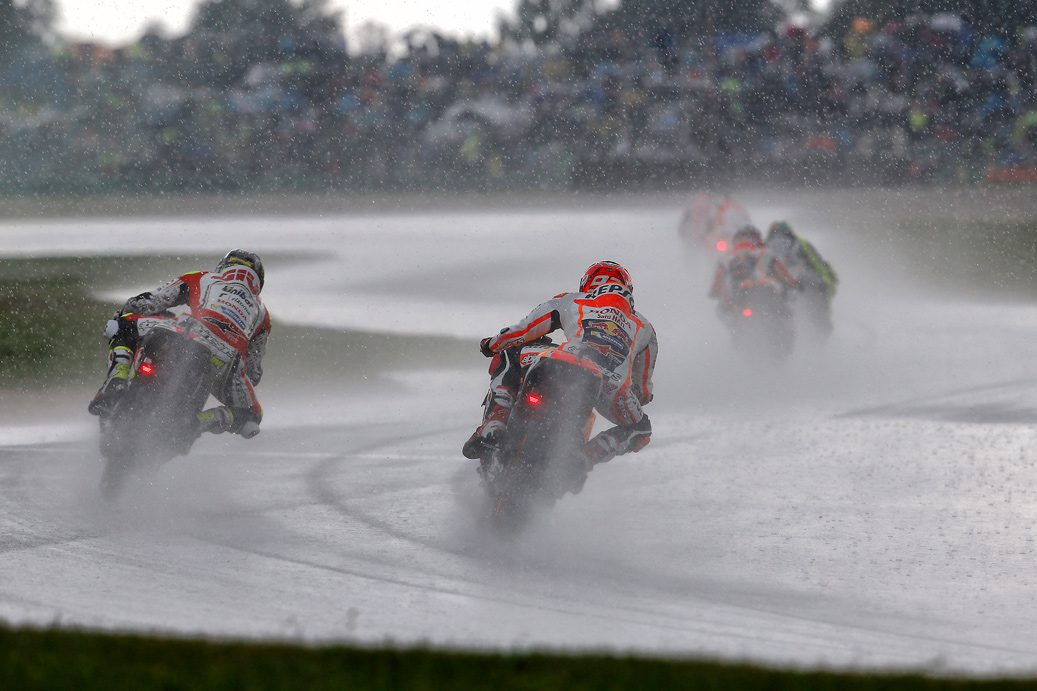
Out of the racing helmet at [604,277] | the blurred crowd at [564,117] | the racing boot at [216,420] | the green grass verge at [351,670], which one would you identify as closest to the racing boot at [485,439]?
the racing helmet at [604,277]

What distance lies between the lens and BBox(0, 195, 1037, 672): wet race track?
20.9 ft

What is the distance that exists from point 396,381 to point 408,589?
9.45 metres

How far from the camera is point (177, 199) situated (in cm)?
3269

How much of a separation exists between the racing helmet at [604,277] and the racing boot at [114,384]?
Answer: 2.58 m

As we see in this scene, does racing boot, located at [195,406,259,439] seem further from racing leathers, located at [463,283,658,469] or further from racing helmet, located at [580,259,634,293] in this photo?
racing helmet, located at [580,259,634,293]

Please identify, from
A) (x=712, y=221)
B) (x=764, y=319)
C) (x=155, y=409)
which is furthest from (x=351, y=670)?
(x=712, y=221)

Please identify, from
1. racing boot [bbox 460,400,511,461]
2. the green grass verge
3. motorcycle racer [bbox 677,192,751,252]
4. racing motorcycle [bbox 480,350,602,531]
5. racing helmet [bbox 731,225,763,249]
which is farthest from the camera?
motorcycle racer [bbox 677,192,751,252]

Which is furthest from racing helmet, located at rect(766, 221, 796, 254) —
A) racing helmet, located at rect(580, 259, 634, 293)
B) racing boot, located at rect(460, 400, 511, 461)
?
racing boot, located at rect(460, 400, 511, 461)

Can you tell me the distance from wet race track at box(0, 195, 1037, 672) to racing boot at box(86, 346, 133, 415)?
0.52 m

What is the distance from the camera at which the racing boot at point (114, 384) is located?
8758mm

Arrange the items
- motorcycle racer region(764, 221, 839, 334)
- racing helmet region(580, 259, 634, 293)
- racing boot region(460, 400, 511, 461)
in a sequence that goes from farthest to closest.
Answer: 1. motorcycle racer region(764, 221, 839, 334)
2. racing helmet region(580, 259, 634, 293)
3. racing boot region(460, 400, 511, 461)

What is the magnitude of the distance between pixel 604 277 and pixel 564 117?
25.8 meters

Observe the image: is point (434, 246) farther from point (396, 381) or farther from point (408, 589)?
point (408, 589)

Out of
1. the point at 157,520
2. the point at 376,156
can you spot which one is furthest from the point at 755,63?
the point at 157,520
